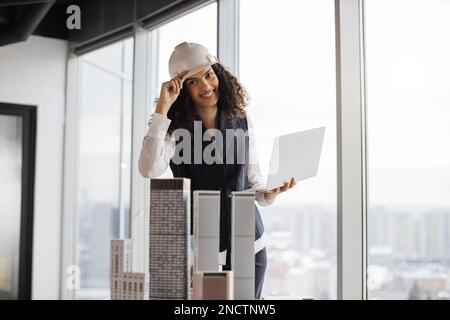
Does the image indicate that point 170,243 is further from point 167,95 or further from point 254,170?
point 254,170

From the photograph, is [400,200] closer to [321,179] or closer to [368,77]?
[321,179]

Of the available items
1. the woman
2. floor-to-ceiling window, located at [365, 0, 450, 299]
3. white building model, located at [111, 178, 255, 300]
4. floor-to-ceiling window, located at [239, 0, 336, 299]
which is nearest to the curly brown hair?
the woman

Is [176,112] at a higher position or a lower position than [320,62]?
lower

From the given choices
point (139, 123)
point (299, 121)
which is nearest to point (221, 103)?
point (299, 121)

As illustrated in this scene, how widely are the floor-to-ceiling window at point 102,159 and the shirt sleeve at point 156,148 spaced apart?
579 millimetres

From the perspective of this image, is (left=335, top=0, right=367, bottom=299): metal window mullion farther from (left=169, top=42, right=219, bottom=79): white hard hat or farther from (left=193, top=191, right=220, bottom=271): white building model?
(left=193, top=191, right=220, bottom=271): white building model

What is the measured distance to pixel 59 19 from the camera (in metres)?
2.36

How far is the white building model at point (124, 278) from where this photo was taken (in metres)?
1.58

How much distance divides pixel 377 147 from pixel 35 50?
140 cm

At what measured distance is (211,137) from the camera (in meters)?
2.28

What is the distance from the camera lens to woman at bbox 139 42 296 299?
208 centimetres

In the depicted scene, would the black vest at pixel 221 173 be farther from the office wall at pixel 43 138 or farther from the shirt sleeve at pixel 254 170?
the office wall at pixel 43 138

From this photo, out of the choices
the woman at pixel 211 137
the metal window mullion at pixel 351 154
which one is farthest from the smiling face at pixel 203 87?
the metal window mullion at pixel 351 154

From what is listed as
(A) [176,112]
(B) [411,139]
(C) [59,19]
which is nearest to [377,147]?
(B) [411,139]
